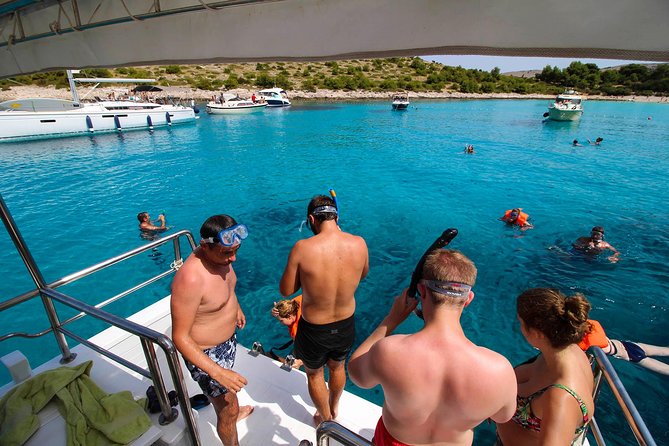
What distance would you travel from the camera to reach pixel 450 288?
50.1 inches

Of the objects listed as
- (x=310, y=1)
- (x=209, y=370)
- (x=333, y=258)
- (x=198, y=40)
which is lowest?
Result: (x=209, y=370)

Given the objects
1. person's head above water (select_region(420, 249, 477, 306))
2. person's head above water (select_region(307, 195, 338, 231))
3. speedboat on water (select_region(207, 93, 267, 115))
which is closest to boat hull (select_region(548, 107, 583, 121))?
speedboat on water (select_region(207, 93, 267, 115))

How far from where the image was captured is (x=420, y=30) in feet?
5.85

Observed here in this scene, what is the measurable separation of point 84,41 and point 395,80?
72667 millimetres

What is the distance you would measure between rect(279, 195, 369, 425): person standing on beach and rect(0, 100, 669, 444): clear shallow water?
2.02 meters

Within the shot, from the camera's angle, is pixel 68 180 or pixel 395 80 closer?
pixel 68 180

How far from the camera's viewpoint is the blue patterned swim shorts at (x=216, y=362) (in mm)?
2168

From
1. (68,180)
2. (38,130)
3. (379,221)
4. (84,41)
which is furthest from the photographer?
(38,130)

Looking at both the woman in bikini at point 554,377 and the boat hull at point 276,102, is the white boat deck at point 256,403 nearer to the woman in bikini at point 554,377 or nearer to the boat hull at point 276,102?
the woman in bikini at point 554,377

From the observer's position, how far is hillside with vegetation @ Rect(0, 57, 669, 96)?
4828 centimetres

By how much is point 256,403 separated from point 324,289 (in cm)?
141

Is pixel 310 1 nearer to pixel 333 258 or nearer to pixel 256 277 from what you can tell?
pixel 333 258

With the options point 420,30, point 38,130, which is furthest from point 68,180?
point 420,30

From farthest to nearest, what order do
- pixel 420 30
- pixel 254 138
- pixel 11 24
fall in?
pixel 254 138 < pixel 11 24 < pixel 420 30
